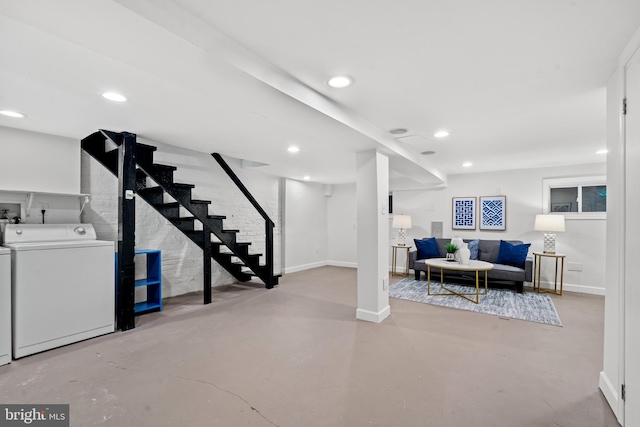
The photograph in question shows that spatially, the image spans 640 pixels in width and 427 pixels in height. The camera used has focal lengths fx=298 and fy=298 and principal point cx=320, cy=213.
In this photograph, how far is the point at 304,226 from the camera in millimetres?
7234

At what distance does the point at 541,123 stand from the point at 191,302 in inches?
189

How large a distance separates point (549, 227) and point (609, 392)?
3.66 metres

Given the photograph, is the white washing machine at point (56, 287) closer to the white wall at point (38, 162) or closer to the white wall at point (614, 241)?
the white wall at point (38, 162)

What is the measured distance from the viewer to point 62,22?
1.27 m

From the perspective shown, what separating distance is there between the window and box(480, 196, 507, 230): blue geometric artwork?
659 millimetres

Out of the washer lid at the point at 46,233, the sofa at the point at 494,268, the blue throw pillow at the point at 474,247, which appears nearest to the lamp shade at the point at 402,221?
the sofa at the point at 494,268

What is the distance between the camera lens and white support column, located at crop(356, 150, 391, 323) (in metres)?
3.43

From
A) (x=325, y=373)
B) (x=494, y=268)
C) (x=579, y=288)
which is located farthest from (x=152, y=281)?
(x=579, y=288)

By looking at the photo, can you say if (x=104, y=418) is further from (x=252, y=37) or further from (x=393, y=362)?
(x=252, y=37)

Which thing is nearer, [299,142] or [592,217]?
[299,142]

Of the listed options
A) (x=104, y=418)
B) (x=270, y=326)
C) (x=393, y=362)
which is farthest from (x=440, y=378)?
(x=104, y=418)

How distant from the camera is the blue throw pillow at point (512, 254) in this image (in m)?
5.04

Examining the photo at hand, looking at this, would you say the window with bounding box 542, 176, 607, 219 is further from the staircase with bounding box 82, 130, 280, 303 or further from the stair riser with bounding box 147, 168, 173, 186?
the stair riser with bounding box 147, 168, 173, 186

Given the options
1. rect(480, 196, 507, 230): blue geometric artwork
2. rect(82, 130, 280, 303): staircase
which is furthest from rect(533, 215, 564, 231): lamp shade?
rect(82, 130, 280, 303): staircase
